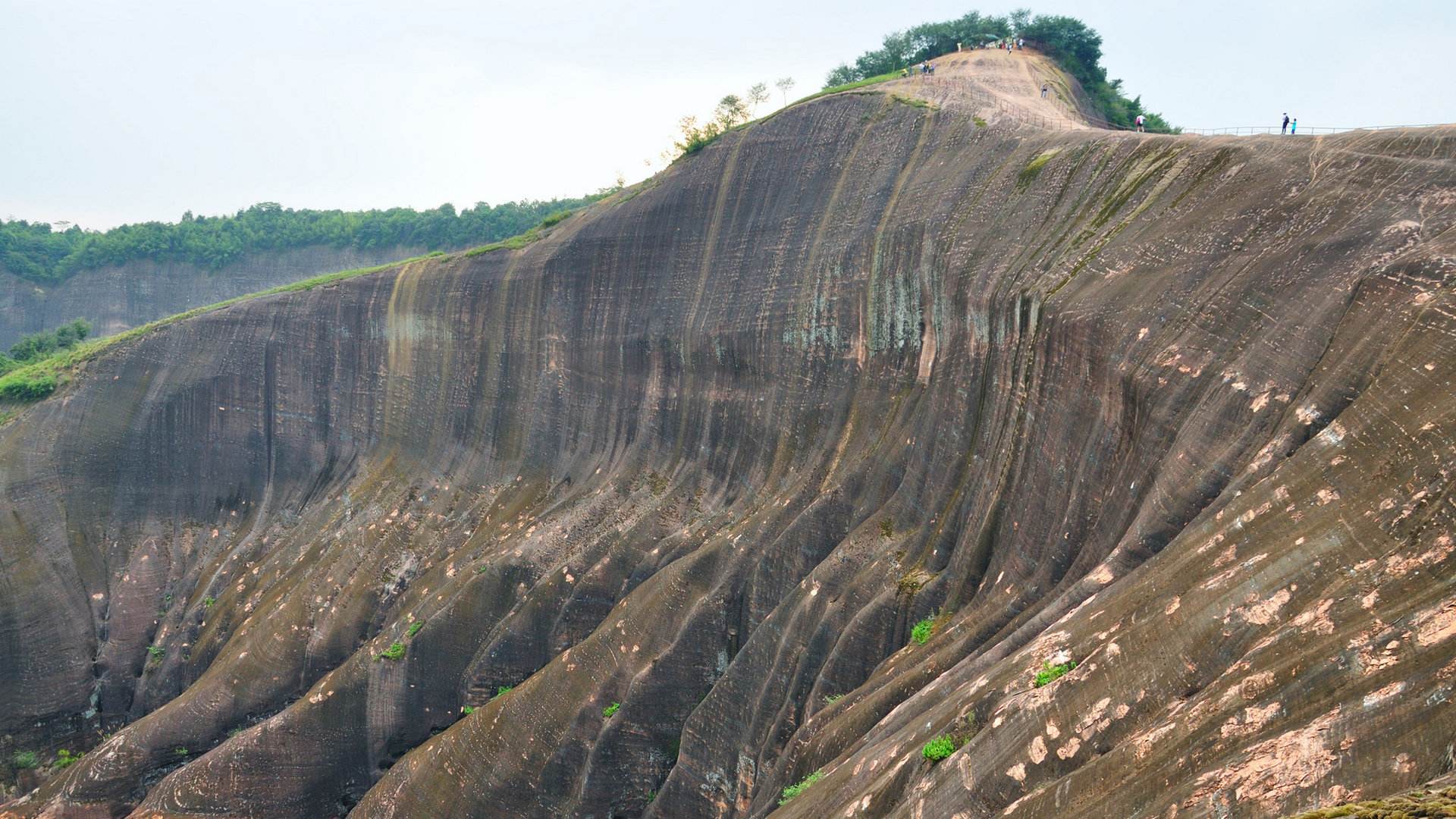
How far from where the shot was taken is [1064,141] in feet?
84.1

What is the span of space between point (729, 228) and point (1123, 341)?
18626 millimetres

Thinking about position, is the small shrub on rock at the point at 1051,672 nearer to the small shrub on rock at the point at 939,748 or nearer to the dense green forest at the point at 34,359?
the small shrub on rock at the point at 939,748

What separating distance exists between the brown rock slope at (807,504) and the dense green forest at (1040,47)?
8843 millimetres

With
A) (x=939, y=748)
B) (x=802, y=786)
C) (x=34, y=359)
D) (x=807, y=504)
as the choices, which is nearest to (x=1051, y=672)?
(x=939, y=748)

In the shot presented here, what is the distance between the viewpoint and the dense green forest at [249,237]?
8806cm

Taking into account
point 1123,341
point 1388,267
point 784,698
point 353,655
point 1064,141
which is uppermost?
point 1064,141

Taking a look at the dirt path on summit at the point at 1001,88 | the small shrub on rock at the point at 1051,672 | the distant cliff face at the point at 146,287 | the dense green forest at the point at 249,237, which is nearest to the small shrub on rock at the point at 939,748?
the small shrub on rock at the point at 1051,672

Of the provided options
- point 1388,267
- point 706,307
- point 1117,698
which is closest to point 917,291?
point 706,307

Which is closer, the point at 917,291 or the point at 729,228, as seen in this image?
the point at 917,291

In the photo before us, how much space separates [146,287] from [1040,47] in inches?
3001

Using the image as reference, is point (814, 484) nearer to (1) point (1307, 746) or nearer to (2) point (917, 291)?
(2) point (917, 291)

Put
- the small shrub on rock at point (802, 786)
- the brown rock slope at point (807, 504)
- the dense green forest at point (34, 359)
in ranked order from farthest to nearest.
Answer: the dense green forest at point (34, 359) → the small shrub on rock at point (802, 786) → the brown rock slope at point (807, 504)

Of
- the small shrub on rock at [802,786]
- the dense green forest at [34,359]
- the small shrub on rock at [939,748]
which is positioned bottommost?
the small shrub on rock at [802,786]

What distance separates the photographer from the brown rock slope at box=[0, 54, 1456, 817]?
11797 millimetres
